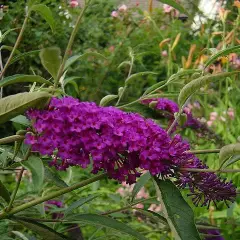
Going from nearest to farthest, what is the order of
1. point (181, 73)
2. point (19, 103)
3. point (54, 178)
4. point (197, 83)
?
point (19, 103), point (197, 83), point (54, 178), point (181, 73)

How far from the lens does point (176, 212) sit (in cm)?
90

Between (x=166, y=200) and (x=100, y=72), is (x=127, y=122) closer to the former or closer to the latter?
(x=166, y=200)

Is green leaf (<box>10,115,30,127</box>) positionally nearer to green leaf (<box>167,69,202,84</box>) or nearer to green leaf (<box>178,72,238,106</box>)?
green leaf (<box>178,72,238,106</box>)

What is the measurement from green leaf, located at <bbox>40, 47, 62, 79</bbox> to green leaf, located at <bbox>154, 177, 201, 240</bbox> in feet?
0.87

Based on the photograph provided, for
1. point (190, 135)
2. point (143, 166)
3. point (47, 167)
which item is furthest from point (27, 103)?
point (190, 135)

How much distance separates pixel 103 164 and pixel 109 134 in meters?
0.06

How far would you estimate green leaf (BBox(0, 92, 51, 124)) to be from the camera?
2.80 ft

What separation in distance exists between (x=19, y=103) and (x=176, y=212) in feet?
0.99

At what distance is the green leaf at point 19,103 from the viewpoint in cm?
85

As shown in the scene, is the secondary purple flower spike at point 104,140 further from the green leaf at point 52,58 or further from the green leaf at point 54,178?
the green leaf at point 54,178

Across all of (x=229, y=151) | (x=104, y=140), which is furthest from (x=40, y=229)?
(x=229, y=151)

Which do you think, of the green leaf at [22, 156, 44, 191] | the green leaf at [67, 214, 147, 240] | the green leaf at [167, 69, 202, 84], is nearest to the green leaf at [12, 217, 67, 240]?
the green leaf at [67, 214, 147, 240]

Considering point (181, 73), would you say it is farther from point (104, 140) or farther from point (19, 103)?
point (19, 103)

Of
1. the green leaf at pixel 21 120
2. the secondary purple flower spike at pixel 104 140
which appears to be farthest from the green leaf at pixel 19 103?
the green leaf at pixel 21 120
